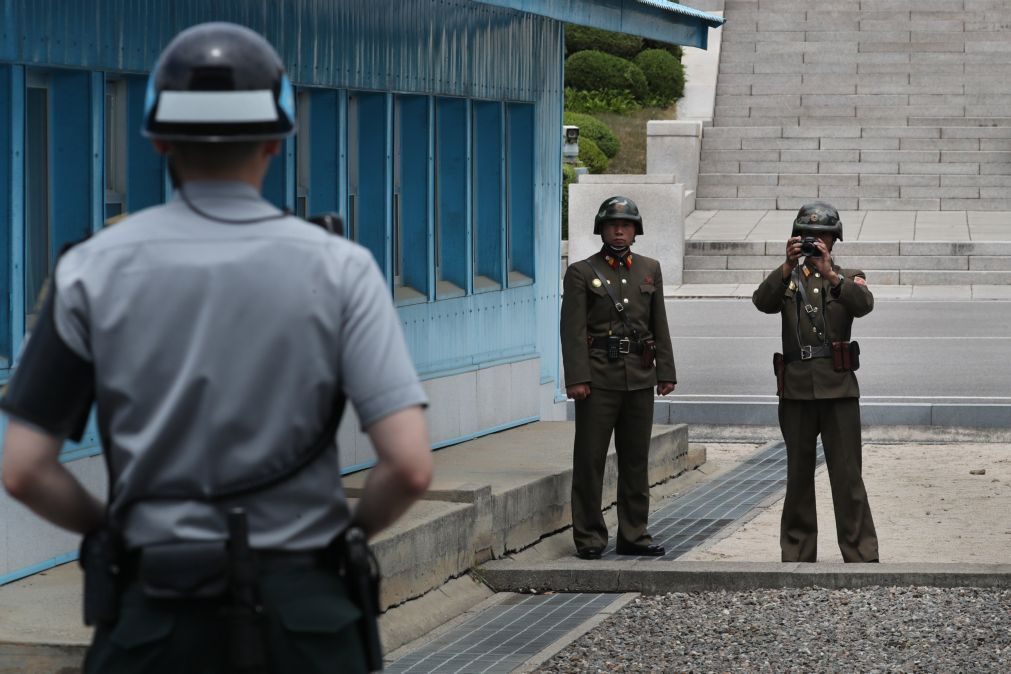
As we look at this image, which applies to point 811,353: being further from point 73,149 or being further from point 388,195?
point 73,149

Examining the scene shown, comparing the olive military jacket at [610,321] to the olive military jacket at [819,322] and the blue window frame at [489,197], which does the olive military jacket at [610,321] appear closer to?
the olive military jacket at [819,322]

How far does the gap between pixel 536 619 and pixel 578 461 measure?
176 cm

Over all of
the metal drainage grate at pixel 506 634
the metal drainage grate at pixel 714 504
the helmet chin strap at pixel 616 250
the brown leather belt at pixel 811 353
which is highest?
the helmet chin strap at pixel 616 250

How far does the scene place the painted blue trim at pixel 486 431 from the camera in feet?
37.2

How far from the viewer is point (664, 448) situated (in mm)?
12188

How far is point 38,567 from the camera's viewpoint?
752 centimetres

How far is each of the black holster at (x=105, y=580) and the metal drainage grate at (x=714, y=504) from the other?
7.02 m

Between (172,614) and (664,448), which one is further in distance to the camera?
(664,448)

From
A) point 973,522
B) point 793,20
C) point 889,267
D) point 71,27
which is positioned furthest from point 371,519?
point 793,20

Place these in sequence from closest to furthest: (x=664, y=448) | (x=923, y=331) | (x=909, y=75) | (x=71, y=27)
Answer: (x=71, y=27)
(x=664, y=448)
(x=923, y=331)
(x=909, y=75)

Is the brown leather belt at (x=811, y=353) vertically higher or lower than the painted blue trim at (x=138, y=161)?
lower

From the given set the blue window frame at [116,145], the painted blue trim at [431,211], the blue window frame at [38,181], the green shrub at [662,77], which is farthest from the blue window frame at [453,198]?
the green shrub at [662,77]

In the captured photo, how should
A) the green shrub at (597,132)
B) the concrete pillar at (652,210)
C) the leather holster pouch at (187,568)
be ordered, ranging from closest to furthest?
the leather holster pouch at (187,568), the concrete pillar at (652,210), the green shrub at (597,132)

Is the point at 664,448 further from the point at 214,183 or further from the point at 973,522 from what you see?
the point at 214,183
